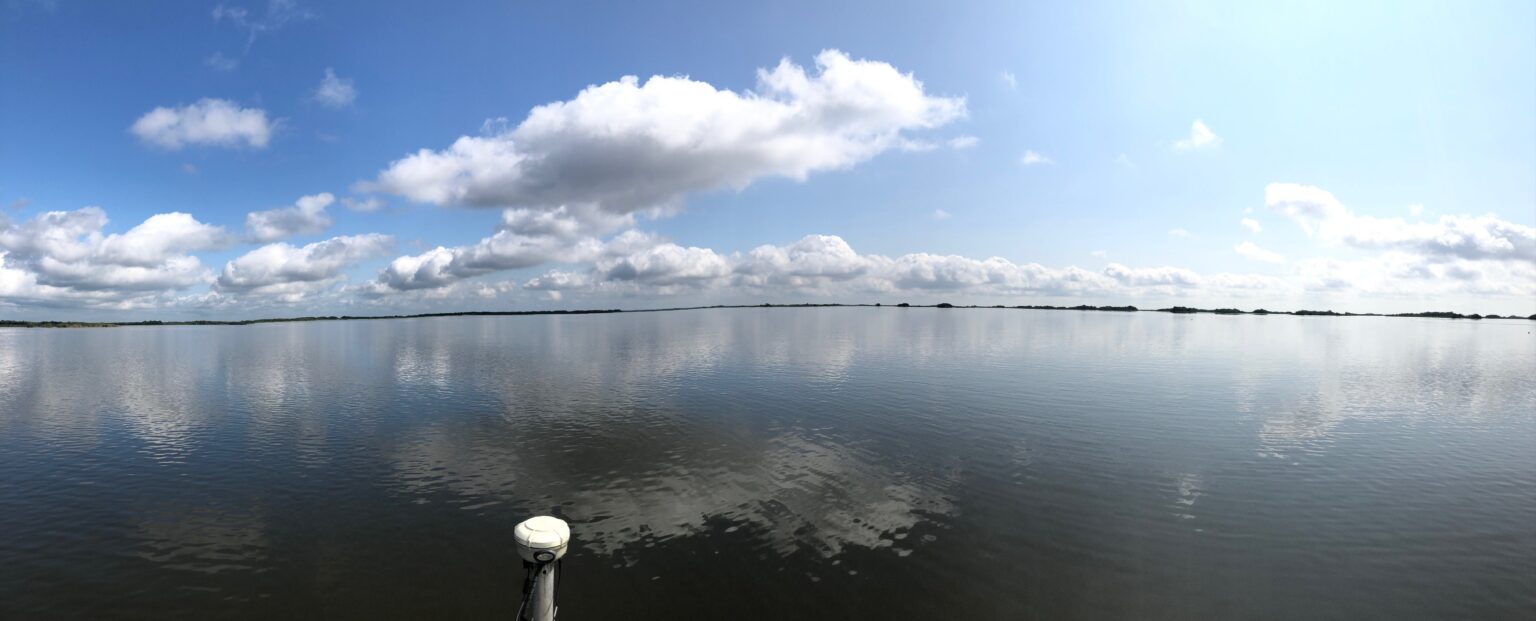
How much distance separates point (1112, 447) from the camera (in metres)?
30.9

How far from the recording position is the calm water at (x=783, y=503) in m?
16.0

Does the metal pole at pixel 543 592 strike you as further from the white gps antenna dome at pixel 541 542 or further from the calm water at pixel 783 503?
the calm water at pixel 783 503

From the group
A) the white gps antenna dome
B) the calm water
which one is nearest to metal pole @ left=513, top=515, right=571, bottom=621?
the white gps antenna dome

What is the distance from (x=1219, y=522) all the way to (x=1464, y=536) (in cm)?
755

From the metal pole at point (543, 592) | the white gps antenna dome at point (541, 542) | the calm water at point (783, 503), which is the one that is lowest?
the calm water at point (783, 503)

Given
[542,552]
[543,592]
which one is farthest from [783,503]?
[542,552]

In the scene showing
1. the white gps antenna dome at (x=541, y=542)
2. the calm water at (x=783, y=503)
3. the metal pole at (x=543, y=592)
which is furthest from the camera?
the calm water at (x=783, y=503)

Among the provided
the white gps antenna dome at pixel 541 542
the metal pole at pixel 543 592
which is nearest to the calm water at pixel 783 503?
the metal pole at pixel 543 592

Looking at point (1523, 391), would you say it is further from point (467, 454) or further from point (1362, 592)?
point (467, 454)

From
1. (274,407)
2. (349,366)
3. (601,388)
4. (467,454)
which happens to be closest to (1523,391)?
(601,388)

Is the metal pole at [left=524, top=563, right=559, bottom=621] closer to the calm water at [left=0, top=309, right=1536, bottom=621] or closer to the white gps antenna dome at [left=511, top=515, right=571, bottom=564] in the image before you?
the white gps antenna dome at [left=511, top=515, right=571, bottom=564]

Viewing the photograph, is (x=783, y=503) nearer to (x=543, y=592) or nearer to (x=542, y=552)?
(x=543, y=592)

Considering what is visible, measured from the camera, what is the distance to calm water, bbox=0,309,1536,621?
1602 centimetres

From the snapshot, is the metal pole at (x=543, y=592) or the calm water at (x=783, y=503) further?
the calm water at (x=783, y=503)
